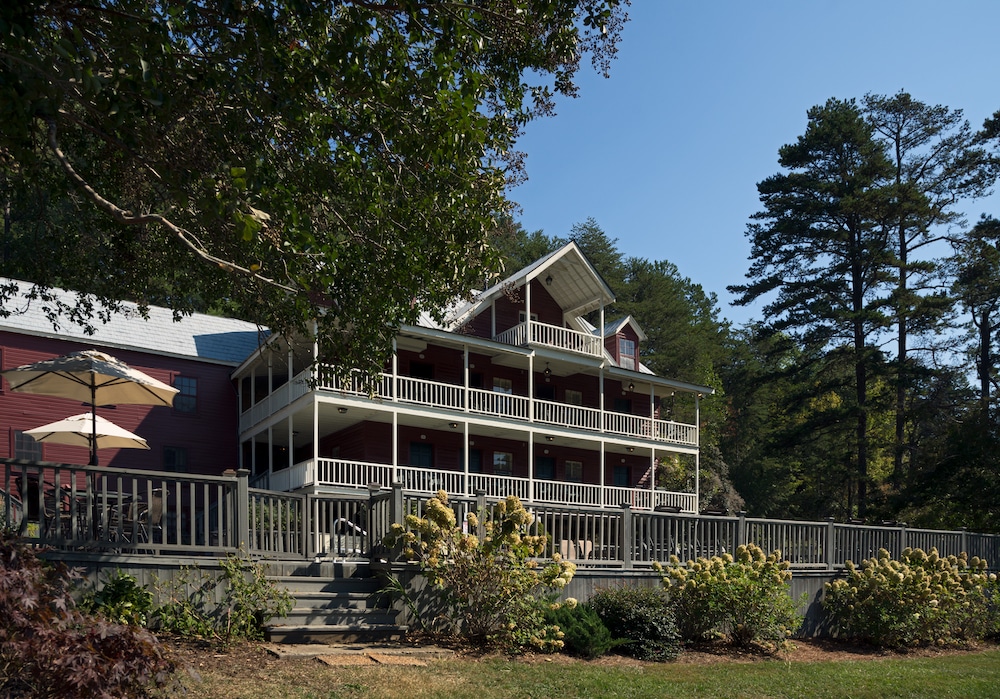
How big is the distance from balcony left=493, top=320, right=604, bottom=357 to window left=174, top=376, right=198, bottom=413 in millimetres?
9540

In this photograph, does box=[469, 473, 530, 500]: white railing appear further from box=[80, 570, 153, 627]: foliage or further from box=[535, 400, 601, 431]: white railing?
box=[80, 570, 153, 627]: foliage

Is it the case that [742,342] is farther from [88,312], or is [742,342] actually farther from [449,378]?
[88,312]

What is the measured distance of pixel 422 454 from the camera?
95.5ft

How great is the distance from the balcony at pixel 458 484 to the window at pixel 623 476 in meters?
2.11

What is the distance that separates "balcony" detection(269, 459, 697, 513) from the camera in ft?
79.9

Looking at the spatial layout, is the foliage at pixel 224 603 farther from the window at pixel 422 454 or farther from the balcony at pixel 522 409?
the window at pixel 422 454

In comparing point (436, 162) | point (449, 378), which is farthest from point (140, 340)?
point (436, 162)

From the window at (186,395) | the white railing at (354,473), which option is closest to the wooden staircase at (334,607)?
the white railing at (354,473)

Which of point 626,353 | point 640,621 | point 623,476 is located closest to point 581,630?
point 640,621

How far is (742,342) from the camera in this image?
60.7 meters

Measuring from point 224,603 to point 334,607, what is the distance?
1551 mm

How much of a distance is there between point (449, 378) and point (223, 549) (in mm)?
19875

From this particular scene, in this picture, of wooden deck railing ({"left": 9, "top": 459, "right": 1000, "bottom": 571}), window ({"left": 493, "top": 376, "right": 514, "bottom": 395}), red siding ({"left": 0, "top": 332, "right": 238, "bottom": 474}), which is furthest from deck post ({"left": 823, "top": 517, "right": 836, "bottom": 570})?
red siding ({"left": 0, "top": 332, "right": 238, "bottom": 474})

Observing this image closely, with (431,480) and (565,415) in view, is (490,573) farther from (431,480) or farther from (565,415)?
(565,415)
